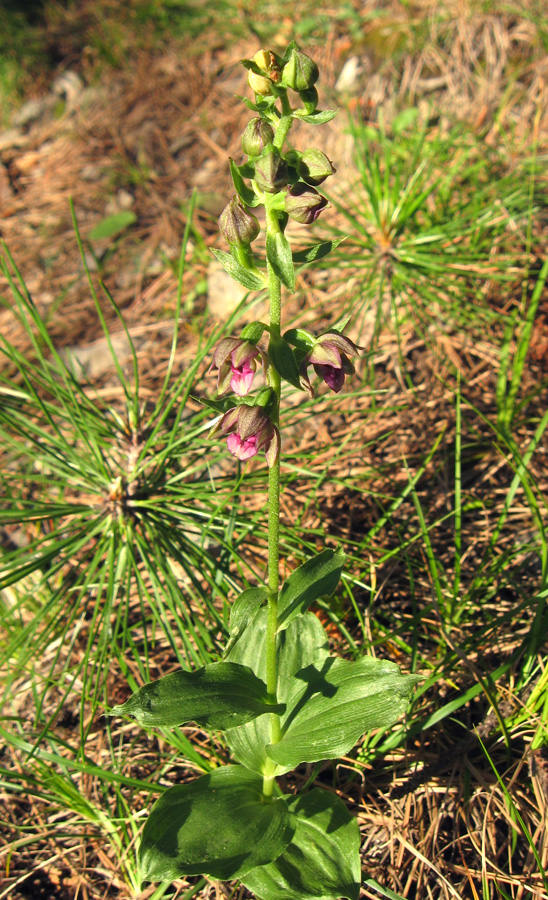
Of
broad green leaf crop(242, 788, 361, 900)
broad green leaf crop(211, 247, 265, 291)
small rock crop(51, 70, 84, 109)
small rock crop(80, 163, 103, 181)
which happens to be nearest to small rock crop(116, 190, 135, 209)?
small rock crop(80, 163, 103, 181)

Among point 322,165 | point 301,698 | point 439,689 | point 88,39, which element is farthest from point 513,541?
point 88,39

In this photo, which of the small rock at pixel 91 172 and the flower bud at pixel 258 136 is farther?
the small rock at pixel 91 172

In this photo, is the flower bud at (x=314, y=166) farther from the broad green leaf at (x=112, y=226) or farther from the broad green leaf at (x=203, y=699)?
the broad green leaf at (x=112, y=226)

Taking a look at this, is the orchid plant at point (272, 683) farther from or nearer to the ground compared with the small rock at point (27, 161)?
nearer to the ground

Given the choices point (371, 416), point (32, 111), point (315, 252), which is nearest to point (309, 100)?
point (315, 252)

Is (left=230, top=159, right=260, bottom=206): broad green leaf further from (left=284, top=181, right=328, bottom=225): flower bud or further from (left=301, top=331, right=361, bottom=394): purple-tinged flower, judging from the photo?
(left=301, top=331, right=361, bottom=394): purple-tinged flower

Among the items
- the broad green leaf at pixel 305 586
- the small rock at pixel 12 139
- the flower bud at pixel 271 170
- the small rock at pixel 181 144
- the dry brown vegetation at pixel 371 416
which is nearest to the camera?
the flower bud at pixel 271 170

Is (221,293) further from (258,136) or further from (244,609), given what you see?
(244,609)

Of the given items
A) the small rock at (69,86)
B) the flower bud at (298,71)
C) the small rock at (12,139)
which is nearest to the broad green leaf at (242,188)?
the flower bud at (298,71)
